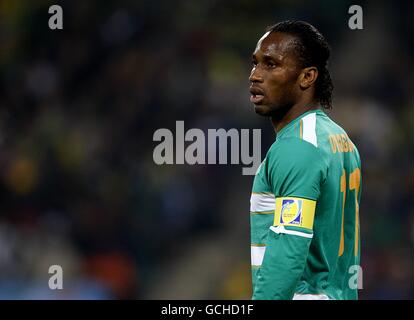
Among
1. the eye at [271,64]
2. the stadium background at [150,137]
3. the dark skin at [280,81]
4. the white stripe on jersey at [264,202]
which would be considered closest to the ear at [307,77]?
the dark skin at [280,81]

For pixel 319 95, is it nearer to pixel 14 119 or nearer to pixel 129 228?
pixel 129 228

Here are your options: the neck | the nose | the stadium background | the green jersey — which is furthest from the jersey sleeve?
the stadium background

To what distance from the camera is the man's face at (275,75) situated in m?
2.81

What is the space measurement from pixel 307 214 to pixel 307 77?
556 millimetres

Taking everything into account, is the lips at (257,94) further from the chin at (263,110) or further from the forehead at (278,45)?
the forehead at (278,45)

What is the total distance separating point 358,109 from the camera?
7.72m

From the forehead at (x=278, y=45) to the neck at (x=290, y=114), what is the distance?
0.63 feet

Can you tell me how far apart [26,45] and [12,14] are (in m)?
0.44

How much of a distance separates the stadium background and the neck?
170 inches

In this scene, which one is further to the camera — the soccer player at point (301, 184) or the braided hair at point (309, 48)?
the braided hair at point (309, 48)

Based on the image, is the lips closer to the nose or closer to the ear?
the nose

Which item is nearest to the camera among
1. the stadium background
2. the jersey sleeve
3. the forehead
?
the jersey sleeve

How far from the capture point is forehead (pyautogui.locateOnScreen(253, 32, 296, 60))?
2.81m

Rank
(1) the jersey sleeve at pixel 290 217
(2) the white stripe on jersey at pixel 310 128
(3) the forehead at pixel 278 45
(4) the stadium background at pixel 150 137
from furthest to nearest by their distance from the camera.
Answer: (4) the stadium background at pixel 150 137
(3) the forehead at pixel 278 45
(2) the white stripe on jersey at pixel 310 128
(1) the jersey sleeve at pixel 290 217
